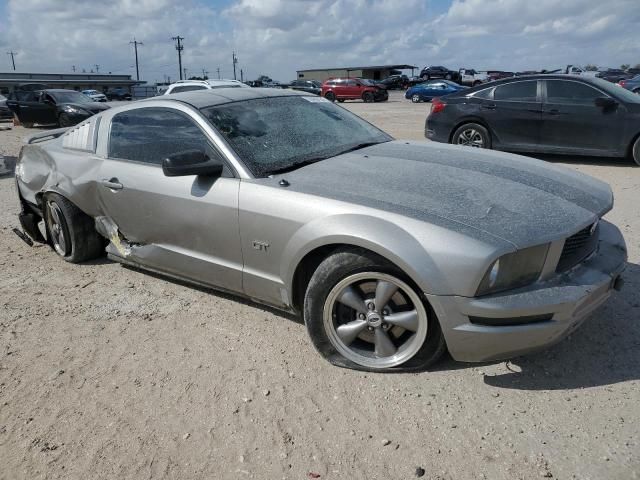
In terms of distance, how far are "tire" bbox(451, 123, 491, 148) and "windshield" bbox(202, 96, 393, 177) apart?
5.06 metres

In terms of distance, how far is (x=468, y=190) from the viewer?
9.39ft

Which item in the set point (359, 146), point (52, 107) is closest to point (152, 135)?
point (359, 146)

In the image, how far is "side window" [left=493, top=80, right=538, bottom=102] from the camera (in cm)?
825

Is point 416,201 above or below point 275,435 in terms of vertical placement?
above

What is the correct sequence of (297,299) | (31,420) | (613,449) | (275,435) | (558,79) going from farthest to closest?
(558,79) → (297,299) → (31,420) → (275,435) → (613,449)

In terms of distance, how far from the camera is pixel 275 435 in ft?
7.90

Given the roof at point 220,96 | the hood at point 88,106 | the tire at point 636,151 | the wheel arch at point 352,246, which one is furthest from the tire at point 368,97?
the wheel arch at point 352,246

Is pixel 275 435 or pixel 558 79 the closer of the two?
pixel 275 435

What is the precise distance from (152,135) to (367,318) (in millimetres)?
2101

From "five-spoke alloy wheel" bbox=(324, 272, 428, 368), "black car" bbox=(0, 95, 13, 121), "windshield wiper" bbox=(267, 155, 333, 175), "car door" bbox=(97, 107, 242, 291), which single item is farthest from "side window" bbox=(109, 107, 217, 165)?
"black car" bbox=(0, 95, 13, 121)

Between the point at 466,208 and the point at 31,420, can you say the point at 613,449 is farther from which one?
the point at 31,420

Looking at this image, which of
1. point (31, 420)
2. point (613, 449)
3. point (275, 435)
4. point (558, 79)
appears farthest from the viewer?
Answer: point (558, 79)

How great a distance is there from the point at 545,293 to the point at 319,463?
1.29 meters

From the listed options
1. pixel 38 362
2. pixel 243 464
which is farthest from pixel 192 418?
pixel 38 362
